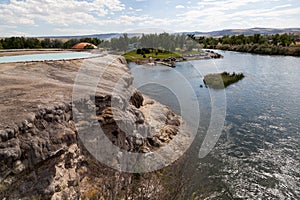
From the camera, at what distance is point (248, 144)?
1627 cm

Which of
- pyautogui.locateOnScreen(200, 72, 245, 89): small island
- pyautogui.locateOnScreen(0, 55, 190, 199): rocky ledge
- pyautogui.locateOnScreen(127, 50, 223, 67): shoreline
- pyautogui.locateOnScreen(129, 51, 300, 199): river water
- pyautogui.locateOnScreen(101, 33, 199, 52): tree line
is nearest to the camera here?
pyautogui.locateOnScreen(0, 55, 190, 199): rocky ledge

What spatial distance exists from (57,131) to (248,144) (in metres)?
13.1

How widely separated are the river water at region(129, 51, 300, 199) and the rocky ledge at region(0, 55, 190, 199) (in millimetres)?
3830

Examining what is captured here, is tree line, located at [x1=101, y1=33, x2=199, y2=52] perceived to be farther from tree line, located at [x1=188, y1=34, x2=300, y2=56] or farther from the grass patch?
tree line, located at [x1=188, y1=34, x2=300, y2=56]

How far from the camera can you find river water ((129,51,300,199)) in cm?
1182

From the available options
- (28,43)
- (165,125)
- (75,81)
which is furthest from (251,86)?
(28,43)

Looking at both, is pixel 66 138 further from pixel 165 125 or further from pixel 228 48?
pixel 228 48

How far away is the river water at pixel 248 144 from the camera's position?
11820mm

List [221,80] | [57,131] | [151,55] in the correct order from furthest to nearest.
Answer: [151,55], [221,80], [57,131]

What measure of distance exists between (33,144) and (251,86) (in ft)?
102

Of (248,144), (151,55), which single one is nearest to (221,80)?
(248,144)

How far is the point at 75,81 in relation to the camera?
487 inches

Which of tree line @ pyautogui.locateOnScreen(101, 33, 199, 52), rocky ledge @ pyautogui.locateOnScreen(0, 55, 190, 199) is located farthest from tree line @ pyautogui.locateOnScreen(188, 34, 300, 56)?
→ rocky ledge @ pyautogui.locateOnScreen(0, 55, 190, 199)

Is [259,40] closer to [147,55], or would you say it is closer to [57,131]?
[147,55]
